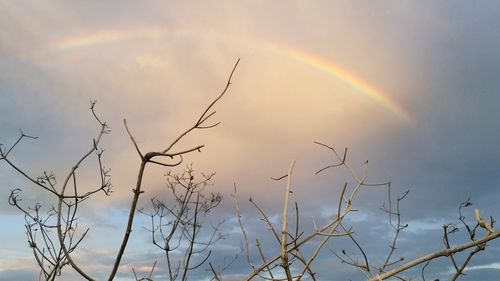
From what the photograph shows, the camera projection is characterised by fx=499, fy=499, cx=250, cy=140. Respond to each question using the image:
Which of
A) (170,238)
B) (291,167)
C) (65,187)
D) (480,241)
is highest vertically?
(170,238)

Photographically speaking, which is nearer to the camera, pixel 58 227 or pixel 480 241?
pixel 480 241

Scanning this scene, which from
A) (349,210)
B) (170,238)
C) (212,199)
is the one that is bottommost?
(349,210)

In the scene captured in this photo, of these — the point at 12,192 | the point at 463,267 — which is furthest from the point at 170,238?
the point at 463,267

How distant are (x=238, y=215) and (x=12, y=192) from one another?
1870 mm

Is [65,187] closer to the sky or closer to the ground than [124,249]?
closer to the sky

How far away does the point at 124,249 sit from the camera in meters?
2.01

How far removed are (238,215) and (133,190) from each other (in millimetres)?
580

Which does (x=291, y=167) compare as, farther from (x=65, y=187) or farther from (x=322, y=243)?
(x=65, y=187)

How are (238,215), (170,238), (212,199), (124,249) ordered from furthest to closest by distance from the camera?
(212,199)
(170,238)
(238,215)
(124,249)

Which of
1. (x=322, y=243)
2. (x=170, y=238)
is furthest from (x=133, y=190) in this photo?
(x=170, y=238)

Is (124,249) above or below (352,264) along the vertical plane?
below

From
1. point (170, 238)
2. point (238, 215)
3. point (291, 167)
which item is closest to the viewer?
point (291, 167)

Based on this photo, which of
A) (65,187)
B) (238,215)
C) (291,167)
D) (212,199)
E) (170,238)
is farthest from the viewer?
(212,199)

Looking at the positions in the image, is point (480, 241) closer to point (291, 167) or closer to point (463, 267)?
point (291, 167)
